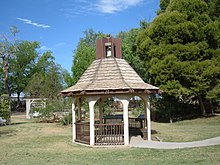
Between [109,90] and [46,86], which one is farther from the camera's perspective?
[46,86]

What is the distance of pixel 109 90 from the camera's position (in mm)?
14805

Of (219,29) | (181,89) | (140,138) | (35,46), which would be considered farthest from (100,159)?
(35,46)

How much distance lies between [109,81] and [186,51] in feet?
44.1

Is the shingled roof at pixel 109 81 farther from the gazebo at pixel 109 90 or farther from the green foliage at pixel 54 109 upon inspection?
the green foliage at pixel 54 109

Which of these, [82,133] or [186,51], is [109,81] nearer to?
[82,133]

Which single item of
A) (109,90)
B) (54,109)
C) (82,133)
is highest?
(109,90)

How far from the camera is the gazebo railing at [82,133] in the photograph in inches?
641

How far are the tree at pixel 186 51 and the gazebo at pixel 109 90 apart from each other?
33.7 feet

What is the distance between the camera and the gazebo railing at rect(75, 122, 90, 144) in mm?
16281

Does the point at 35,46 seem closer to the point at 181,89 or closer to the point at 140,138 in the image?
the point at 181,89

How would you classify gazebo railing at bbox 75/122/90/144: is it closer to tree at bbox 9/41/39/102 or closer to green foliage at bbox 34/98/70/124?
green foliage at bbox 34/98/70/124

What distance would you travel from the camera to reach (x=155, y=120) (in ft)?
105

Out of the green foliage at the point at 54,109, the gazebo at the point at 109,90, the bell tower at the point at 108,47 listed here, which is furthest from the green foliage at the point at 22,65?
the gazebo at the point at 109,90

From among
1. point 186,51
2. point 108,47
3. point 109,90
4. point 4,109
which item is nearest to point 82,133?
point 109,90
